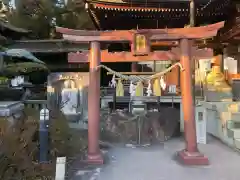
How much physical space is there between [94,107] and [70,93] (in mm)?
4315

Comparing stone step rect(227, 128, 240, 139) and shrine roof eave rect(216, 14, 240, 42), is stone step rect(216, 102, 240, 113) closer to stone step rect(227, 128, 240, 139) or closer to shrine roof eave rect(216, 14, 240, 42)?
stone step rect(227, 128, 240, 139)

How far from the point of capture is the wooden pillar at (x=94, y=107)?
6316 mm

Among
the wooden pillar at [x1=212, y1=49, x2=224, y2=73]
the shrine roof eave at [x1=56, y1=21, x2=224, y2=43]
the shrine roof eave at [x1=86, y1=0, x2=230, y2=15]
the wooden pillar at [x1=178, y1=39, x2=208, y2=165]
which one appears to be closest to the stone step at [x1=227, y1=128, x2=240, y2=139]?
the wooden pillar at [x1=178, y1=39, x2=208, y2=165]

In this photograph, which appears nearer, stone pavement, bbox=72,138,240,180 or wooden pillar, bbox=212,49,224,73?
stone pavement, bbox=72,138,240,180

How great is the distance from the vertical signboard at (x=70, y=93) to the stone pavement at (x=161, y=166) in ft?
11.0

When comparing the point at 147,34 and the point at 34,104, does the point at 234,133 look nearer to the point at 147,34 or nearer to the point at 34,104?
the point at 147,34

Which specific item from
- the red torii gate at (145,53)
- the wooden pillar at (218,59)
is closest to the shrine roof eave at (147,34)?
the red torii gate at (145,53)

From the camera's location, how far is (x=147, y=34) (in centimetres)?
650

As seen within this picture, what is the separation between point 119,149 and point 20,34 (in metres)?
10.6

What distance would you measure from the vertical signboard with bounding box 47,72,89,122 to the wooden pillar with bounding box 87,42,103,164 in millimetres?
4007

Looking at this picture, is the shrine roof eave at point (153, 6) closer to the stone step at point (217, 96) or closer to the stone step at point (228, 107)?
the stone step at point (217, 96)

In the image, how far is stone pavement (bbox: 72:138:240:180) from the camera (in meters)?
A: 5.23

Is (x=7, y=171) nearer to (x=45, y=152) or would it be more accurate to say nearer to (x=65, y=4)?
(x=45, y=152)

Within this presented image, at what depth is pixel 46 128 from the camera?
541 centimetres
